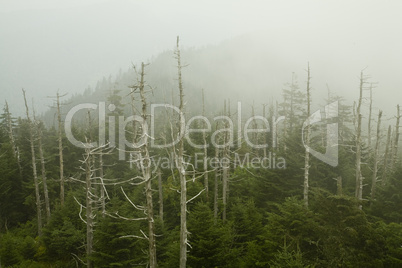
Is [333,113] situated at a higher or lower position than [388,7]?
lower

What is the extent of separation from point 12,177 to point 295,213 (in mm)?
28050

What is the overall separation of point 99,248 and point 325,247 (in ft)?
35.3

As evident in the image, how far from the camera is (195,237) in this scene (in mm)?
11141

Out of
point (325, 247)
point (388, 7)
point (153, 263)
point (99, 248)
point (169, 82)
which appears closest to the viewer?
point (153, 263)

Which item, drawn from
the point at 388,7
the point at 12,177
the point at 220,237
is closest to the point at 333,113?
the point at 220,237

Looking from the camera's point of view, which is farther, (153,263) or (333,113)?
(333,113)

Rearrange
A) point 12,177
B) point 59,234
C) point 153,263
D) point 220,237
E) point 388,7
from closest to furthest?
point 153,263
point 220,237
point 59,234
point 12,177
point 388,7

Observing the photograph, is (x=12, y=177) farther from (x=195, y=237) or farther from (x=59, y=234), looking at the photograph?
(x=195, y=237)

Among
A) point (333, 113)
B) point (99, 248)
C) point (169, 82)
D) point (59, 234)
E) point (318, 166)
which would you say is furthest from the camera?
point (169, 82)

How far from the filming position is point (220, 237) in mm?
10680

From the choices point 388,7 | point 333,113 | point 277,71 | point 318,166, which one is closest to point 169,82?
point 277,71

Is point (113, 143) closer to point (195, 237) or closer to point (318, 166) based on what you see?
point (195, 237)

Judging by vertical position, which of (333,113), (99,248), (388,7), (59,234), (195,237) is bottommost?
(59,234)

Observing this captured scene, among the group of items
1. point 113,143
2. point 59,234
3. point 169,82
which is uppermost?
point 169,82
